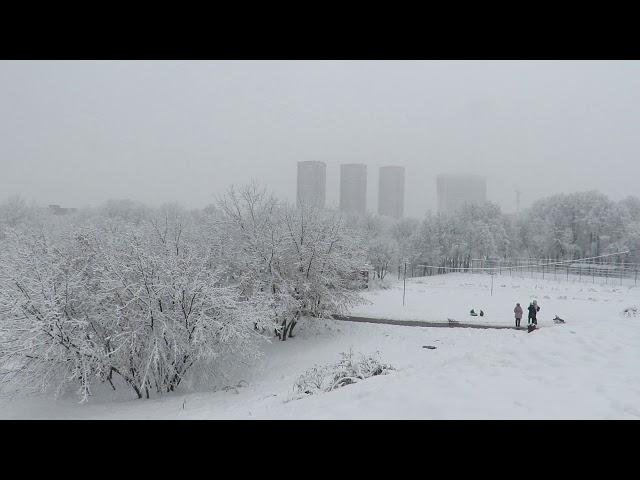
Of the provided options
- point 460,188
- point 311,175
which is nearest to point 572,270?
point 311,175

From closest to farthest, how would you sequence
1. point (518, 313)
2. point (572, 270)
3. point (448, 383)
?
point (448, 383) < point (518, 313) < point (572, 270)

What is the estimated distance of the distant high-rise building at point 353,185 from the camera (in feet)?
363

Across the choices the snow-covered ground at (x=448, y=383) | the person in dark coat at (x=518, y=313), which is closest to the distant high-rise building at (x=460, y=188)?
the person in dark coat at (x=518, y=313)

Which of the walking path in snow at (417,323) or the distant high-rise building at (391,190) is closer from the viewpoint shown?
the walking path in snow at (417,323)

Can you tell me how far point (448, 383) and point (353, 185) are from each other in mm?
108240

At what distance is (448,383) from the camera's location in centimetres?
562

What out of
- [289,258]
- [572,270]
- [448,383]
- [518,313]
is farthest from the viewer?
[572,270]

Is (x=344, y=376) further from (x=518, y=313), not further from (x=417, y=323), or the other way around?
(x=518, y=313)

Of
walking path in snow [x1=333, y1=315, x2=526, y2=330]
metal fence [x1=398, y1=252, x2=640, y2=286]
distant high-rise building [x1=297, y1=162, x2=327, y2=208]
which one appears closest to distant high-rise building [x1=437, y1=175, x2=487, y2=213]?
distant high-rise building [x1=297, y1=162, x2=327, y2=208]

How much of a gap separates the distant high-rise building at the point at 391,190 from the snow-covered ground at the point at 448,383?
11336 cm

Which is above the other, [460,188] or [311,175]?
[460,188]

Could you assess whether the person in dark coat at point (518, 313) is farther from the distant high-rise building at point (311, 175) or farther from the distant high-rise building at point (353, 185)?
the distant high-rise building at point (353, 185)
